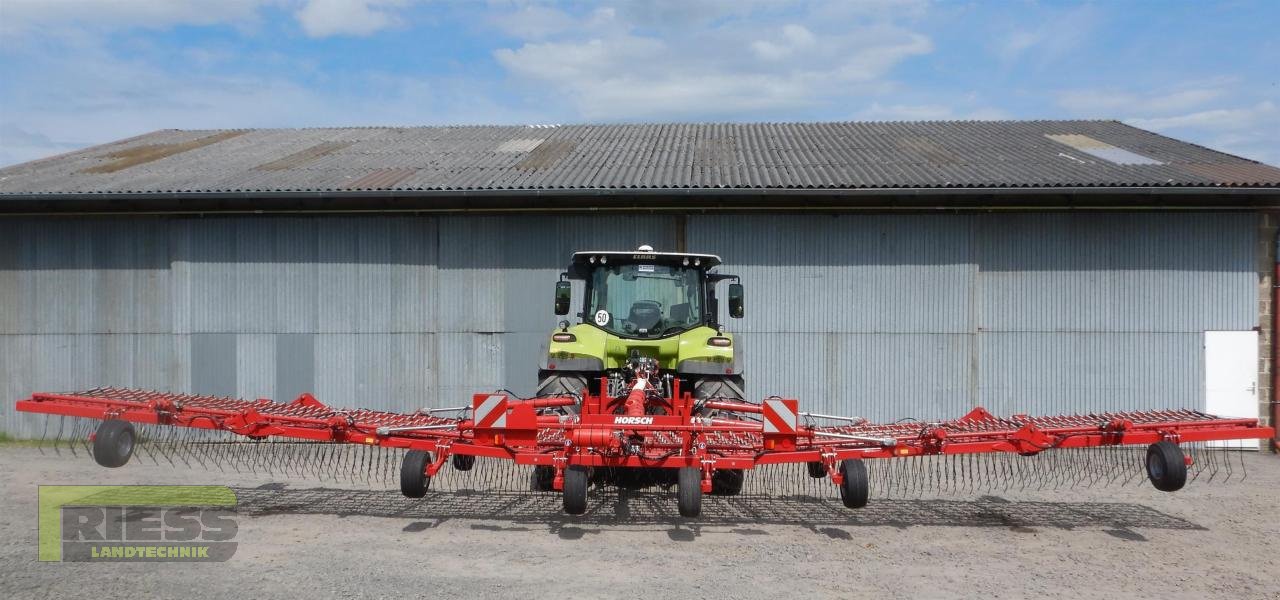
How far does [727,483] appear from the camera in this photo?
6.96 metres

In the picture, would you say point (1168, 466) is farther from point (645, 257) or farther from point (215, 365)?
point (215, 365)

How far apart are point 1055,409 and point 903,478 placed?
3204 millimetres

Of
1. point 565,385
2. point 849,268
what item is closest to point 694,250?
point 849,268

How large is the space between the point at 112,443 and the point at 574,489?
3592 mm

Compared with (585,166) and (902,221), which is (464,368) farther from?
(902,221)

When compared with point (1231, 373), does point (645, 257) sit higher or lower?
higher

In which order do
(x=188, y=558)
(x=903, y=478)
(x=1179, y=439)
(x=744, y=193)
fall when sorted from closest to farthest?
(x=188, y=558) → (x=1179, y=439) → (x=903, y=478) → (x=744, y=193)

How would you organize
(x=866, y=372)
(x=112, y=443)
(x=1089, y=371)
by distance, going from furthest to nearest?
(x=866, y=372)
(x=1089, y=371)
(x=112, y=443)

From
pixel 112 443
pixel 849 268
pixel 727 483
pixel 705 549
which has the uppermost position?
pixel 849 268

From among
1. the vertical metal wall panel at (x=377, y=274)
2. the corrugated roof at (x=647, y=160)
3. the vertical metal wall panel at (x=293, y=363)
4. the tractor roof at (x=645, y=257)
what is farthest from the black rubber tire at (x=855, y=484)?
the vertical metal wall panel at (x=293, y=363)

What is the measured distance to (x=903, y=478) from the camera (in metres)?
8.01

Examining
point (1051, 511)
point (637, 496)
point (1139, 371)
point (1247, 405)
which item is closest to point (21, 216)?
point (637, 496)

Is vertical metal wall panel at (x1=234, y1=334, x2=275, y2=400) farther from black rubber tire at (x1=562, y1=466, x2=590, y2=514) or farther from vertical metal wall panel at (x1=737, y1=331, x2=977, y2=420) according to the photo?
black rubber tire at (x1=562, y1=466, x2=590, y2=514)

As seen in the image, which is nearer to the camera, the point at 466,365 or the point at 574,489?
the point at 574,489
